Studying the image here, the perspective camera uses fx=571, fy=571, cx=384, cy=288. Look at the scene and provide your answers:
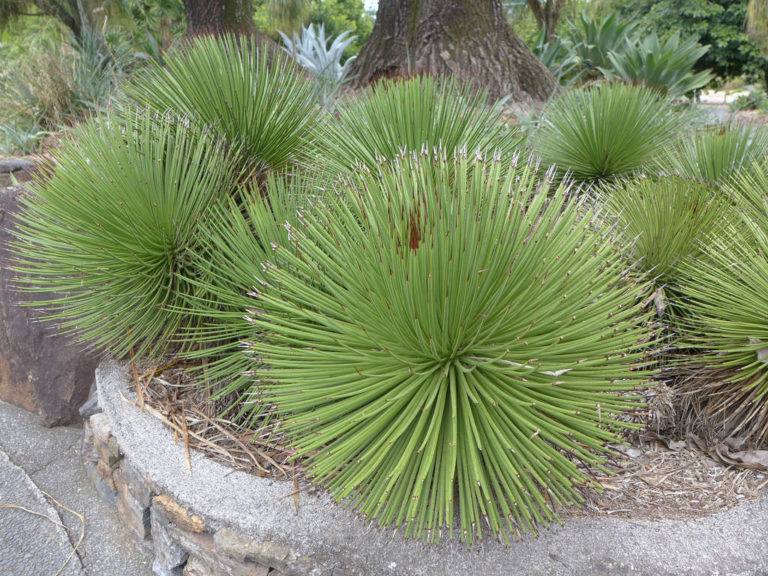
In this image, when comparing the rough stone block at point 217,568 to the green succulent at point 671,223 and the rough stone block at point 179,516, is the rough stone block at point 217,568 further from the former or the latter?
the green succulent at point 671,223

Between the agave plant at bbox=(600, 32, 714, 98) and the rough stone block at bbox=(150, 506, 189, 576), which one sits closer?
the rough stone block at bbox=(150, 506, 189, 576)

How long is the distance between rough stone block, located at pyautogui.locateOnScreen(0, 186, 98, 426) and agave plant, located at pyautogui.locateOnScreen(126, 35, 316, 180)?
122 cm

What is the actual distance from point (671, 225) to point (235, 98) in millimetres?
2033

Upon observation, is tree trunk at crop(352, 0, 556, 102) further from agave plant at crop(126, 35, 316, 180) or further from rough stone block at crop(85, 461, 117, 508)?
rough stone block at crop(85, 461, 117, 508)

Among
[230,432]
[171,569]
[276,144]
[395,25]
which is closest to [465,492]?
[230,432]

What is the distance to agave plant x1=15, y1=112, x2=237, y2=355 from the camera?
2.24 meters

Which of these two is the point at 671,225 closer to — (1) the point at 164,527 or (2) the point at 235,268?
(2) the point at 235,268

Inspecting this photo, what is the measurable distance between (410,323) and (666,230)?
4.72ft

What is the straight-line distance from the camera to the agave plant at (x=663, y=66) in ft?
21.7

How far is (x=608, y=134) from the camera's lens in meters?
3.32

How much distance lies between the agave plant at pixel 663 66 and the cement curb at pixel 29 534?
6713 millimetres

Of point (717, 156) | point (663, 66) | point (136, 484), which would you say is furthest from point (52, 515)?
point (663, 66)

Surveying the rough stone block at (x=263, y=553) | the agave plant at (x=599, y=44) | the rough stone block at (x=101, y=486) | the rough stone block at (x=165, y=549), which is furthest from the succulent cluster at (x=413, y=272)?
the agave plant at (x=599, y=44)

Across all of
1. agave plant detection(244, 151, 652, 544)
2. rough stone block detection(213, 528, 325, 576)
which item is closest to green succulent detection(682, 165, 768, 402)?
agave plant detection(244, 151, 652, 544)
